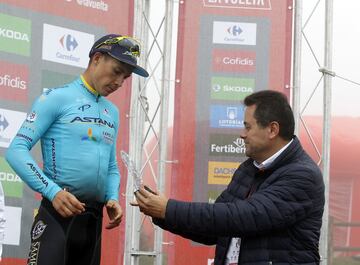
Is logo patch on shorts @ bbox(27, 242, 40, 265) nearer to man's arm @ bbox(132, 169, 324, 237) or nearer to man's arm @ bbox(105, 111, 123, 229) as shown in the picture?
man's arm @ bbox(105, 111, 123, 229)

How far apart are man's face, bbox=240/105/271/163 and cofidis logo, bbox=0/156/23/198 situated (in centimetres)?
215

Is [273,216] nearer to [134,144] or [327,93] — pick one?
[134,144]

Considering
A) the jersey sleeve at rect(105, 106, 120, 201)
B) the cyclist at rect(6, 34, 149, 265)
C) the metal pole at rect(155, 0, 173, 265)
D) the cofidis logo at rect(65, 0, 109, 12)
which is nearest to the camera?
the cyclist at rect(6, 34, 149, 265)

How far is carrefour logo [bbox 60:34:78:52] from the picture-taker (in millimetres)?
4953

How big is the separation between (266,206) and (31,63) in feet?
8.18

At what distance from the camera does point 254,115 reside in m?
2.92

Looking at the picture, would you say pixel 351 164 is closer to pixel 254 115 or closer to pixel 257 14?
pixel 257 14

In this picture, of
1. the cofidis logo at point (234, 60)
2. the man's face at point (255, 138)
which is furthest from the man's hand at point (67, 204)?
the cofidis logo at point (234, 60)

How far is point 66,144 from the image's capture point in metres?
2.97

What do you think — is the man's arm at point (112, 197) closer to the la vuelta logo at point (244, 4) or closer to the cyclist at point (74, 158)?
the cyclist at point (74, 158)

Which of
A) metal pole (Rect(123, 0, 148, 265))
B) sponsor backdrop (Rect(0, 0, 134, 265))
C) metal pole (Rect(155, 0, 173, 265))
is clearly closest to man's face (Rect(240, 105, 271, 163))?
sponsor backdrop (Rect(0, 0, 134, 265))

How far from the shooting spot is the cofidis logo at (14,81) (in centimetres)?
465

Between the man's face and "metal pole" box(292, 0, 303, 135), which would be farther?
"metal pole" box(292, 0, 303, 135)

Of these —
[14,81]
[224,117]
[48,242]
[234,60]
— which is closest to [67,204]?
[48,242]
